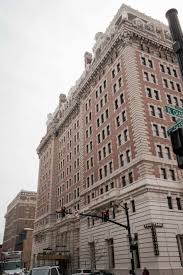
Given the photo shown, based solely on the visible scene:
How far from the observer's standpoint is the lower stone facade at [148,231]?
31.5 m

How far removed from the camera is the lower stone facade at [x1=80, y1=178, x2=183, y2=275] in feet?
103

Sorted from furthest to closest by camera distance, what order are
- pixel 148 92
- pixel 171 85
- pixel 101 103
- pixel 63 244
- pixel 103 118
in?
1. pixel 63 244
2. pixel 101 103
3. pixel 103 118
4. pixel 171 85
5. pixel 148 92

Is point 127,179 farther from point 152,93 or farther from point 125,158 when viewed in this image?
point 152,93

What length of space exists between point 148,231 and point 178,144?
2932 cm

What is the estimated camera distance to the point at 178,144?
5938 mm

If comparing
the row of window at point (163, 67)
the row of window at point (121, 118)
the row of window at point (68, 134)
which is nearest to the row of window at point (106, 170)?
the row of window at point (121, 118)

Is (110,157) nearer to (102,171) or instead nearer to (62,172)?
(102,171)

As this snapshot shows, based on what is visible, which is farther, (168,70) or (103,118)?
(103,118)

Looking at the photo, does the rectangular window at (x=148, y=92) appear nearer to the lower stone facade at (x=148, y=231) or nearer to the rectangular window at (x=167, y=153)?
the rectangular window at (x=167, y=153)

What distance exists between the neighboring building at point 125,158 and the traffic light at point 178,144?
28.3 metres

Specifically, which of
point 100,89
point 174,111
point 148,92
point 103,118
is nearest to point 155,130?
point 148,92

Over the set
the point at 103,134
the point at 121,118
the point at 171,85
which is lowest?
the point at 121,118

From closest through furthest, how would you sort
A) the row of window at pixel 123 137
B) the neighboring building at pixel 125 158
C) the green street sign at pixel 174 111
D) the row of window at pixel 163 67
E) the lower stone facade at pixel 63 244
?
the green street sign at pixel 174 111 → the neighboring building at pixel 125 158 → the row of window at pixel 123 137 → the row of window at pixel 163 67 → the lower stone facade at pixel 63 244

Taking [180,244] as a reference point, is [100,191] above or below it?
above
